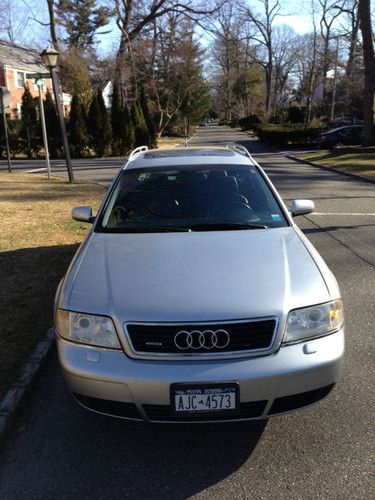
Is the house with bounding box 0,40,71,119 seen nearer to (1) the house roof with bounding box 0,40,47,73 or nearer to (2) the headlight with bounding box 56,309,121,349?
(1) the house roof with bounding box 0,40,47,73

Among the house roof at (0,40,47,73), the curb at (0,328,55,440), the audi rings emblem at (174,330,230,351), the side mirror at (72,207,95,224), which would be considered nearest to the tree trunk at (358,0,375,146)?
the side mirror at (72,207,95,224)

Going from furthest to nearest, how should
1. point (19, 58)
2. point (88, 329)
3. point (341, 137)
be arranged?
1. point (19, 58)
2. point (341, 137)
3. point (88, 329)

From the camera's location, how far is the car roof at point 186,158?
182 inches

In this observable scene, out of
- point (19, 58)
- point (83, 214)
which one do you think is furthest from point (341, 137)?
point (19, 58)

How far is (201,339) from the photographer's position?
2572mm

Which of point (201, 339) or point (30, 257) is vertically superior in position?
point (201, 339)

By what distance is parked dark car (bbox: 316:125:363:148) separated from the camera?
100ft

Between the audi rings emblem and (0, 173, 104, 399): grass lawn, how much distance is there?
5.06ft


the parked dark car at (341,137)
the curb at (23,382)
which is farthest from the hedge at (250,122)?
the curb at (23,382)

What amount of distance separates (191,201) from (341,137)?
2880cm

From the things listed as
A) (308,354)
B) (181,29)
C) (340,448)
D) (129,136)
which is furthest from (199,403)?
(181,29)

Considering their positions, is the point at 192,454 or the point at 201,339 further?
the point at 192,454

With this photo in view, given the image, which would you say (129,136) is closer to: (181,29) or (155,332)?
(181,29)

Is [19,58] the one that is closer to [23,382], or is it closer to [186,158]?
[186,158]
